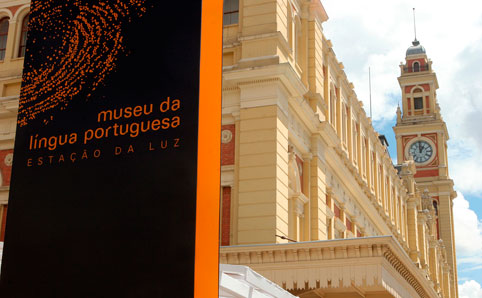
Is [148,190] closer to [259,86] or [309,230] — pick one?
[259,86]

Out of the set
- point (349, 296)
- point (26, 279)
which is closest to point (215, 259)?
point (26, 279)

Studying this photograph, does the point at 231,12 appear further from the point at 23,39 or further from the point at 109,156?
the point at 109,156

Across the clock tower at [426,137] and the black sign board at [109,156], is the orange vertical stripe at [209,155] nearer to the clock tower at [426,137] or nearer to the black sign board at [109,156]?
the black sign board at [109,156]

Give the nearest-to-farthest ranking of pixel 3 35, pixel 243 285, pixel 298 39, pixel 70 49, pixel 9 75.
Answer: pixel 70 49
pixel 243 285
pixel 9 75
pixel 298 39
pixel 3 35

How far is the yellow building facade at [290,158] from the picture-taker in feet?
60.5

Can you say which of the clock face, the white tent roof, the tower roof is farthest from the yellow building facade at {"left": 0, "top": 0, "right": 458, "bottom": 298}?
the tower roof

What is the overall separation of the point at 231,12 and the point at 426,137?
55707mm

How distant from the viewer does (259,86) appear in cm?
2084

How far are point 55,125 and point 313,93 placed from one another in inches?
704

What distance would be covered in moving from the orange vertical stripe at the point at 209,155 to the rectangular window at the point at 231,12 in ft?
50.2

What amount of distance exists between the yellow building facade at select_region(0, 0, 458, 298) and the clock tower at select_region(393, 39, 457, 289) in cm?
3871

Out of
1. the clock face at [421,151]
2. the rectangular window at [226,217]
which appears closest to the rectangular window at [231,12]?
the rectangular window at [226,217]

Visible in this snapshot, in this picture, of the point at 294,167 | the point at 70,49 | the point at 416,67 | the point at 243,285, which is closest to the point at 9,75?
the point at 294,167

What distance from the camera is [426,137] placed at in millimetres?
74438
